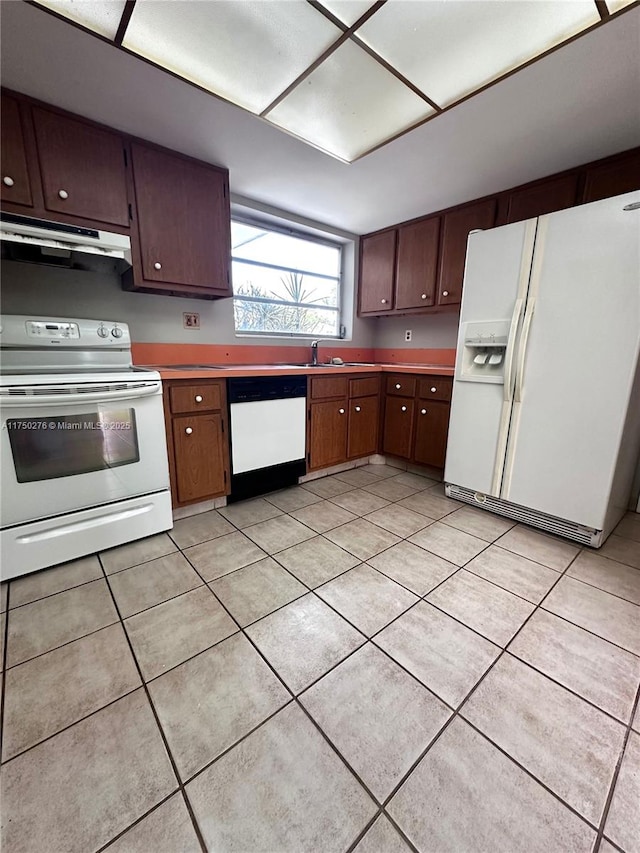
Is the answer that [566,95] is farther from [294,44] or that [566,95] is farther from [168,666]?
[168,666]

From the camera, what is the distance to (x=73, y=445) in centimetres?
166

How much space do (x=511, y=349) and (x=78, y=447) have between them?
2387mm

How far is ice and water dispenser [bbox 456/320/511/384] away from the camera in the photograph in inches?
84.0

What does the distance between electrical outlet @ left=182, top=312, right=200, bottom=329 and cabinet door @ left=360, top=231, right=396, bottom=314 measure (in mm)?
1736

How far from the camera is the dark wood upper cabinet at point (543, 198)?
223 centimetres

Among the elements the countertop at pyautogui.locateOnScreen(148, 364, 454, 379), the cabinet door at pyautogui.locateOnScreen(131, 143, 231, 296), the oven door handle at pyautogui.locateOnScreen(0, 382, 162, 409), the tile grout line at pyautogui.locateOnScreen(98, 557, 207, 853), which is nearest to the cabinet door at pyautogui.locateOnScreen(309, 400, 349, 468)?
the countertop at pyautogui.locateOnScreen(148, 364, 454, 379)

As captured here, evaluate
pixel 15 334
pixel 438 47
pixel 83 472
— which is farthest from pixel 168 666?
pixel 438 47

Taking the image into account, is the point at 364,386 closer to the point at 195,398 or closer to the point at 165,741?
the point at 195,398

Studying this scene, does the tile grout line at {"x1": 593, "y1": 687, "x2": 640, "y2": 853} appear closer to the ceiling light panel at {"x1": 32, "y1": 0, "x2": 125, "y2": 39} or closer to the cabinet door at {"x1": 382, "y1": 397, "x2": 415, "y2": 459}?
the cabinet door at {"x1": 382, "y1": 397, "x2": 415, "y2": 459}

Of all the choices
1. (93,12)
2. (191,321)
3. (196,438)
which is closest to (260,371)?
(196,438)

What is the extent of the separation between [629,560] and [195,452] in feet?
8.24

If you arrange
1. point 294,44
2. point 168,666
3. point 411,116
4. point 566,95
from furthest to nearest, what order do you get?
1. point 411,116
2. point 566,95
3. point 294,44
4. point 168,666

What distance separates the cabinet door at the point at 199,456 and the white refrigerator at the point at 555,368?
1.66 metres

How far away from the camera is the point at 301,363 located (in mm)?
3346
